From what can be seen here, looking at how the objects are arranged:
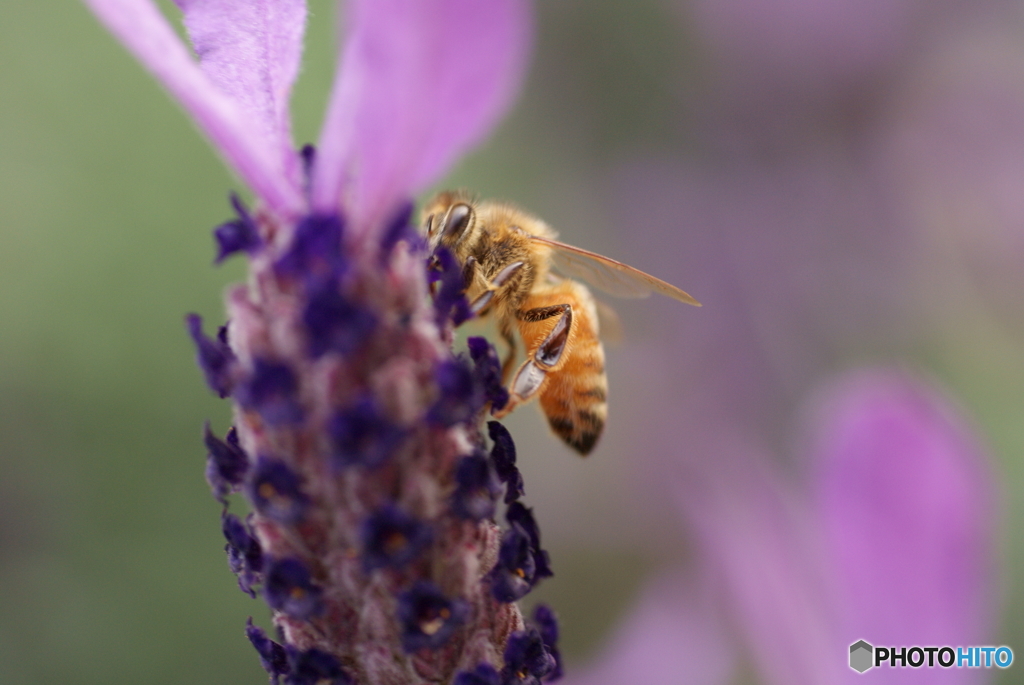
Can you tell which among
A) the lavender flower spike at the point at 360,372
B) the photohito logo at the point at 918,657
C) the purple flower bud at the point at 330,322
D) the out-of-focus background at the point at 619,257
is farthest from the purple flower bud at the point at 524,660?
the out-of-focus background at the point at 619,257

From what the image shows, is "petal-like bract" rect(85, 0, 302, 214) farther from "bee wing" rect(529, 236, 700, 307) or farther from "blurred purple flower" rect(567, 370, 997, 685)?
"blurred purple flower" rect(567, 370, 997, 685)

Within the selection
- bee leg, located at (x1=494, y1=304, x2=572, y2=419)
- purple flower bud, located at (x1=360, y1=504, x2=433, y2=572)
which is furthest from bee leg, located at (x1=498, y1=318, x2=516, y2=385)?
purple flower bud, located at (x1=360, y1=504, x2=433, y2=572)

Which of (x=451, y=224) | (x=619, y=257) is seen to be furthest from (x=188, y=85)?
(x=619, y=257)

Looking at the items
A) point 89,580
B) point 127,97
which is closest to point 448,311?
point 89,580

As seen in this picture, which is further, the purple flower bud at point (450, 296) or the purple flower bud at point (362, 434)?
the purple flower bud at point (450, 296)

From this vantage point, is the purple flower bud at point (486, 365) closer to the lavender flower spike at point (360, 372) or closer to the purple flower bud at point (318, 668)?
the lavender flower spike at point (360, 372)

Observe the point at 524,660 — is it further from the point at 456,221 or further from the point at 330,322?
the point at 456,221
